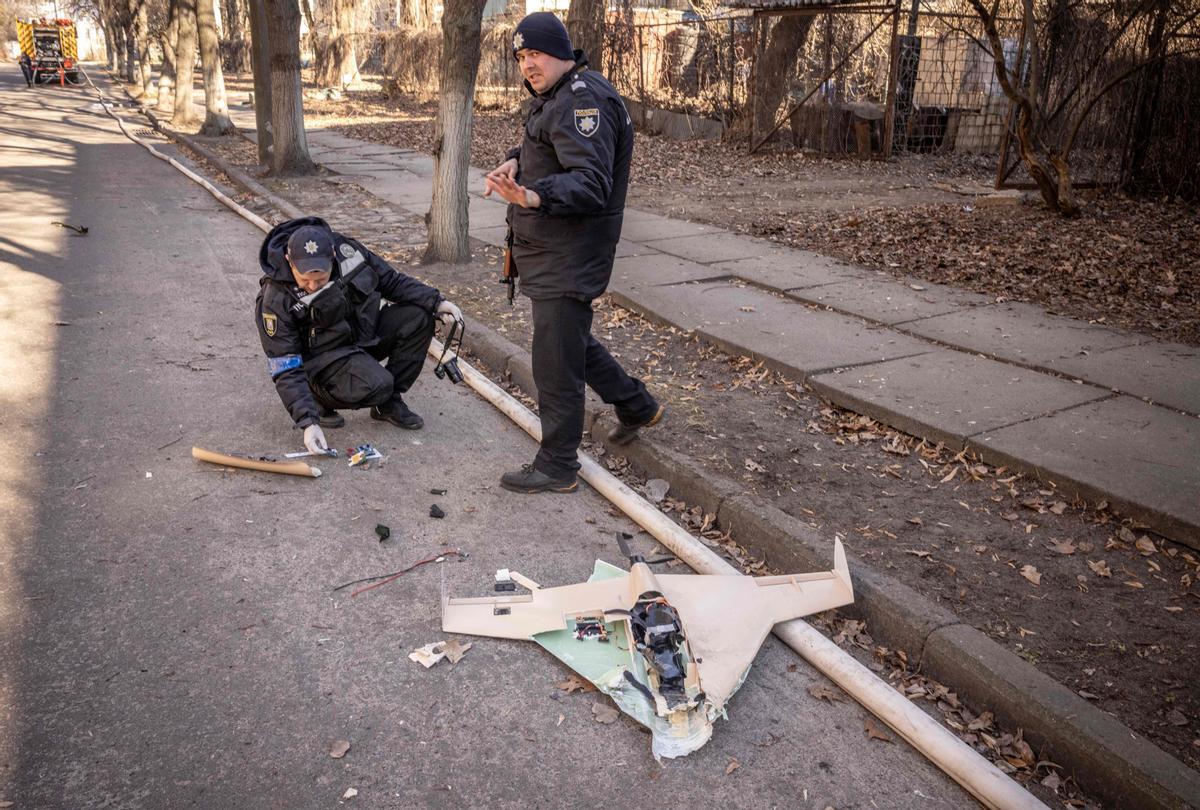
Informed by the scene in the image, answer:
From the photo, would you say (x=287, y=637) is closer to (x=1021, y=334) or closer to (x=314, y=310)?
(x=314, y=310)

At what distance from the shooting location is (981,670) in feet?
9.75

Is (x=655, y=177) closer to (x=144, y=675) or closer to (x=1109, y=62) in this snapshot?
(x=1109, y=62)

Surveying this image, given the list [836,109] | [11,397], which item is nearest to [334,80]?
[836,109]

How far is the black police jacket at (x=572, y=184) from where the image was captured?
3.74m

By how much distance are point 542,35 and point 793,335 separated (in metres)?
3.26

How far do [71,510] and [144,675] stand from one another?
1469mm

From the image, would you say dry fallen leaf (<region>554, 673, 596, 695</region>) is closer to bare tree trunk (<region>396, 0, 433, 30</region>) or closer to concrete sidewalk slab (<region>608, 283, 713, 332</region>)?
concrete sidewalk slab (<region>608, 283, 713, 332</region>)

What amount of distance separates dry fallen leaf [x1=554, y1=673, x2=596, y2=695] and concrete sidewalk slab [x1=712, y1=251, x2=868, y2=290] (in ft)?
17.2

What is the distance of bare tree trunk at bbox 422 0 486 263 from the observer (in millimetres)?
8008

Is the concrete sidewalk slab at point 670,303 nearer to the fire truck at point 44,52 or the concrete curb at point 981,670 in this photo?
the concrete curb at point 981,670

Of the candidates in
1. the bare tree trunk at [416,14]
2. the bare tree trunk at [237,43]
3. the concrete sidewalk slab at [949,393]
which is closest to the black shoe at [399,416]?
the concrete sidewalk slab at [949,393]

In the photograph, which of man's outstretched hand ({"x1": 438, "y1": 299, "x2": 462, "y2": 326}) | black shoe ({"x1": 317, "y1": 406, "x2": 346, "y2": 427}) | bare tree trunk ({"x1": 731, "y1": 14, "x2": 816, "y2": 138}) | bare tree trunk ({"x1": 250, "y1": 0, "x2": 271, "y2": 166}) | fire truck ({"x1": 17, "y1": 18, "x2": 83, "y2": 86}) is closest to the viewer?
man's outstretched hand ({"x1": 438, "y1": 299, "x2": 462, "y2": 326})

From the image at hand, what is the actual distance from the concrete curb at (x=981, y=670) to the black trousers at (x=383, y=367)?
1.68 meters

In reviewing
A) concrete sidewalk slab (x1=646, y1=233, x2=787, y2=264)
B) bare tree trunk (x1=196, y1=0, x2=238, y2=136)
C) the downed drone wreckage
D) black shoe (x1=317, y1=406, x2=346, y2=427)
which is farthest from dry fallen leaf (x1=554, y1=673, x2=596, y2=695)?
bare tree trunk (x1=196, y1=0, x2=238, y2=136)
